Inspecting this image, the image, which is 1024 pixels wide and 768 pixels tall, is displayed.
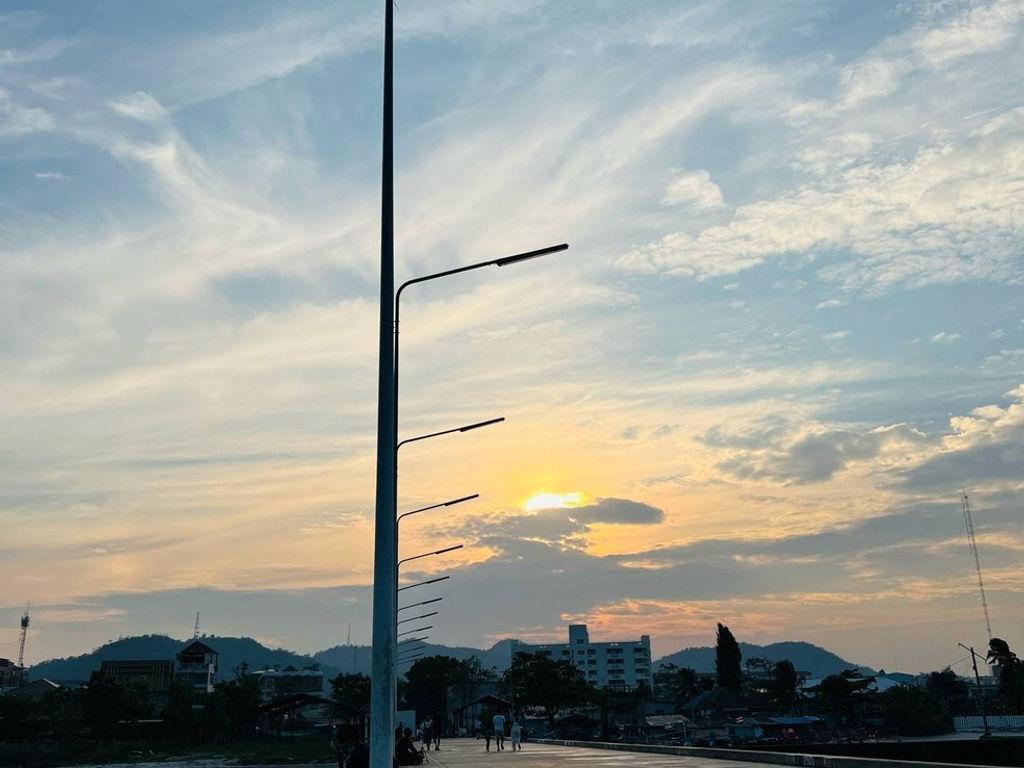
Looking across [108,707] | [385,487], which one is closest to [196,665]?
[108,707]

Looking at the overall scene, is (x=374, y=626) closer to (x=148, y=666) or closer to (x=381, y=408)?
(x=381, y=408)

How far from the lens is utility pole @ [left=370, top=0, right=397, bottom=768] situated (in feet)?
36.6

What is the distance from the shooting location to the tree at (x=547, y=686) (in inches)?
3834

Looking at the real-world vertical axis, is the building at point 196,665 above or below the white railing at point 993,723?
above

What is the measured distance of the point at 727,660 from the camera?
139 meters

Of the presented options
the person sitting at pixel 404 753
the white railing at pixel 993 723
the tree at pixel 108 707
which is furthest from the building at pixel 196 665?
the person sitting at pixel 404 753

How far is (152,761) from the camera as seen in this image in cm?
5056

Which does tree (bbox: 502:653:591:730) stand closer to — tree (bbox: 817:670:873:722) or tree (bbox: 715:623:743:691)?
tree (bbox: 817:670:873:722)

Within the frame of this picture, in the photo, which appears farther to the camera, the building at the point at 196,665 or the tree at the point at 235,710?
the building at the point at 196,665

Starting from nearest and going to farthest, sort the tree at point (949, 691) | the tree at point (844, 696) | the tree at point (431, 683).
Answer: the tree at point (844, 696) < the tree at point (431, 683) < the tree at point (949, 691)

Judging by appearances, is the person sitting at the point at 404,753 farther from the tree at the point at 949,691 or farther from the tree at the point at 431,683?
the tree at the point at 949,691

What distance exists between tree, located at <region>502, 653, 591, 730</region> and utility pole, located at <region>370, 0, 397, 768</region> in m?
88.6

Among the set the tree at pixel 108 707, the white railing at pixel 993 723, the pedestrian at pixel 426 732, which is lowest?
the white railing at pixel 993 723

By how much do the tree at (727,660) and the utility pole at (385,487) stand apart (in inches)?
5312
